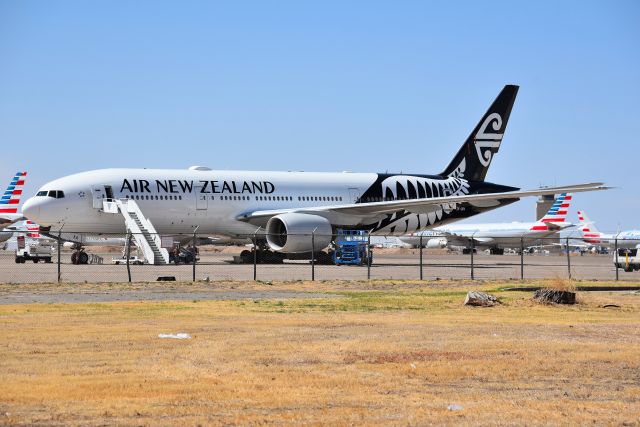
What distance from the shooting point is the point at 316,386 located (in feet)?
31.7

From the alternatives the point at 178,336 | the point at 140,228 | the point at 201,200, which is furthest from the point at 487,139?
the point at 178,336

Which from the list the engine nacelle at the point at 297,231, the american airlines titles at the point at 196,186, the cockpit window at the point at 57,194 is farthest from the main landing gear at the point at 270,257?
the cockpit window at the point at 57,194

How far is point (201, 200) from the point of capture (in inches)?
1598

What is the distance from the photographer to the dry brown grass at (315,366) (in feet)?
27.5

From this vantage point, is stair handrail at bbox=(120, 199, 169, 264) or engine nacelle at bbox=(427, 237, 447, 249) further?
engine nacelle at bbox=(427, 237, 447, 249)

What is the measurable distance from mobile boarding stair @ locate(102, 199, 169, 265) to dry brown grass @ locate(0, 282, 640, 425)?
56.4 ft

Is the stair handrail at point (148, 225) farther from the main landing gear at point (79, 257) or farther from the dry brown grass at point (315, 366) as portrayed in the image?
the dry brown grass at point (315, 366)

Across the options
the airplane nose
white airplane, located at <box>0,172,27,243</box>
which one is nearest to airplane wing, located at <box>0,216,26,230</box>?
white airplane, located at <box>0,172,27,243</box>

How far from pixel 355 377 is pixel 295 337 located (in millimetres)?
3565

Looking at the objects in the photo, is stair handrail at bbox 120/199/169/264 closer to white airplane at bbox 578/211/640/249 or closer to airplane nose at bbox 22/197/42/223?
airplane nose at bbox 22/197/42/223

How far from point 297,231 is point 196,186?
189 inches

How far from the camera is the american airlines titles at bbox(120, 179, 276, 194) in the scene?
3934cm

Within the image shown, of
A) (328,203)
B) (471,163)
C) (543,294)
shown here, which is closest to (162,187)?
(328,203)

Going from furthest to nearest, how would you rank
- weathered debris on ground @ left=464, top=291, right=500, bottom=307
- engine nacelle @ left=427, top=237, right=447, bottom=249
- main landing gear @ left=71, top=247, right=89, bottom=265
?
engine nacelle @ left=427, top=237, right=447, bottom=249 < main landing gear @ left=71, top=247, right=89, bottom=265 < weathered debris on ground @ left=464, top=291, right=500, bottom=307
